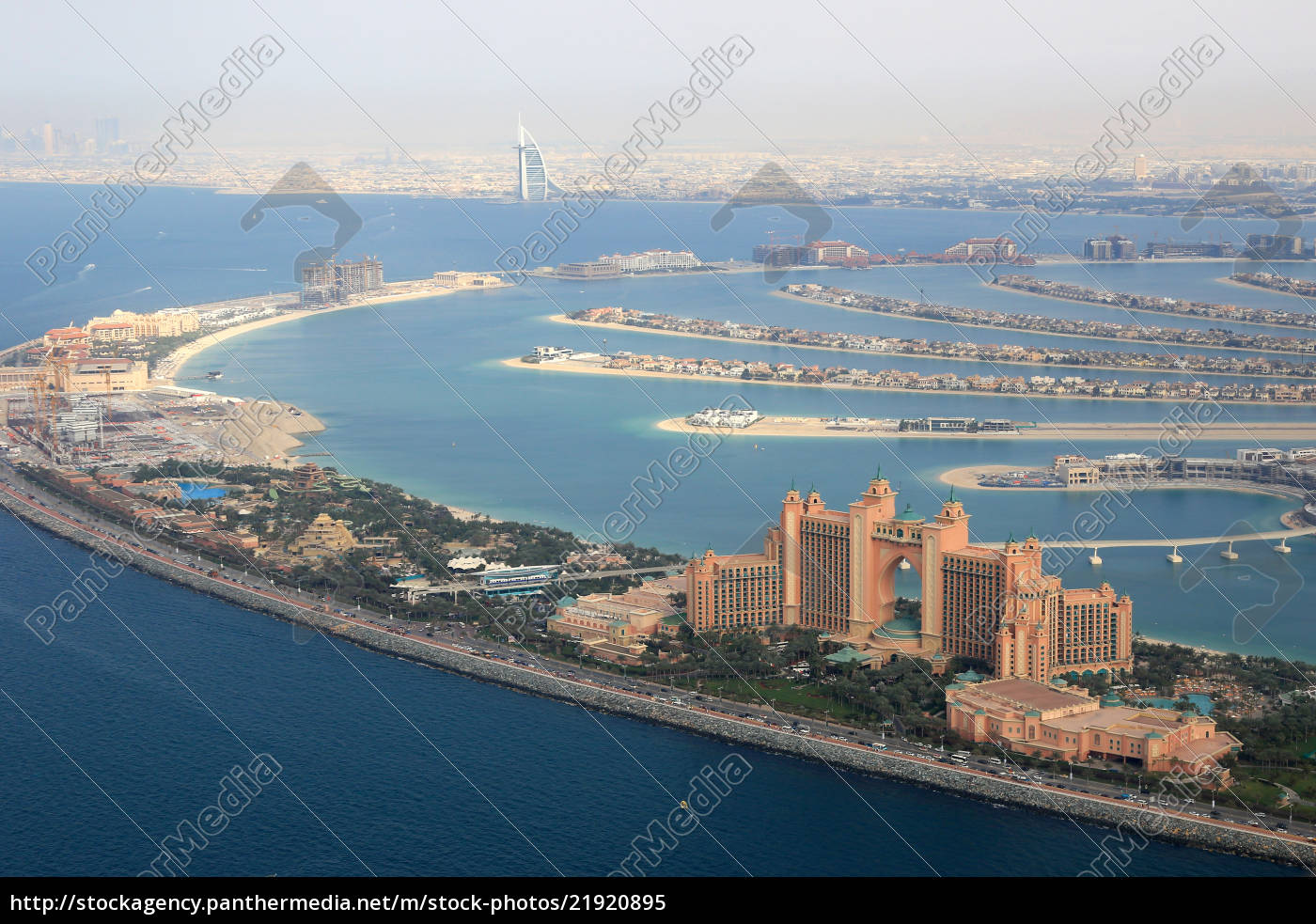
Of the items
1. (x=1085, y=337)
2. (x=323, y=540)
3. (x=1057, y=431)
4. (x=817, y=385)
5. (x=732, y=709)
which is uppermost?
(x=1085, y=337)

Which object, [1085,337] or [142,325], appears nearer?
[142,325]

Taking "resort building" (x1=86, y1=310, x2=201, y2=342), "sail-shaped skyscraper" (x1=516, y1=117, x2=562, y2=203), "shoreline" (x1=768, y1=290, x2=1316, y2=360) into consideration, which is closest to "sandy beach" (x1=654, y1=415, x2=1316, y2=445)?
"shoreline" (x1=768, y1=290, x2=1316, y2=360)

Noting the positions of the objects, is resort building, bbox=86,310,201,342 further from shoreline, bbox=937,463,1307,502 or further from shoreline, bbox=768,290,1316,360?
shoreline, bbox=937,463,1307,502

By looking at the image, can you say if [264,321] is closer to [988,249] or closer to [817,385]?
[817,385]

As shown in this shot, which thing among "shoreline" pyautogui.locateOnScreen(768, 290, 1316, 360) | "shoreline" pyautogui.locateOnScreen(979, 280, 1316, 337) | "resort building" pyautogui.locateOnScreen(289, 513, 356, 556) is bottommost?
"resort building" pyautogui.locateOnScreen(289, 513, 356, 556)

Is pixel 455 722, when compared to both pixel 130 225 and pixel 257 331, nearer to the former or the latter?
pixel 257 331

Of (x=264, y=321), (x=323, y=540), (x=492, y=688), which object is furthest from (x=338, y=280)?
(x=492, y=688)

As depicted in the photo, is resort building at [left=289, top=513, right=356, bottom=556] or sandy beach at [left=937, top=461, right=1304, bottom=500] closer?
resort building at [left=289, top=513, right=356, bottom=556]
